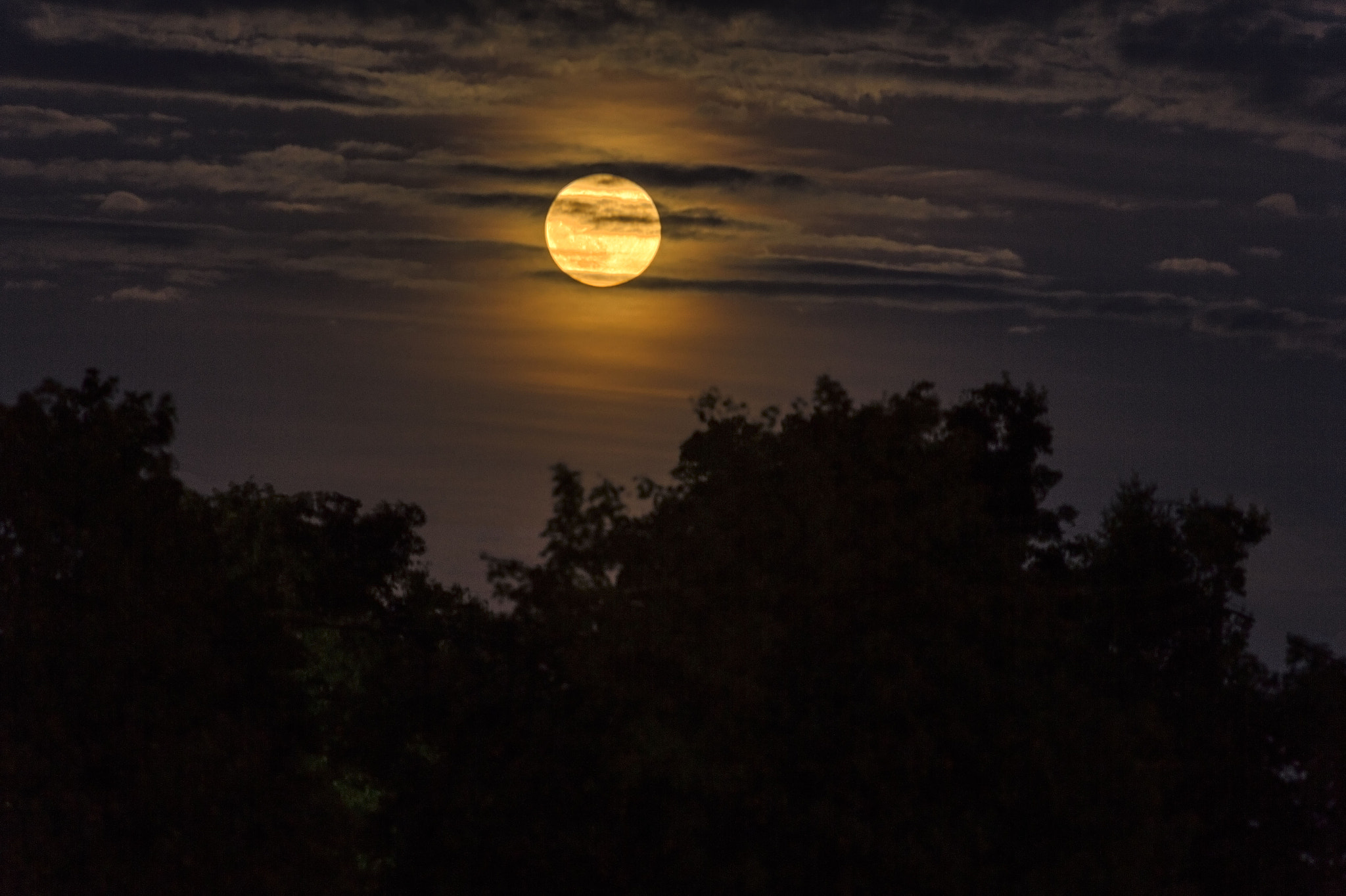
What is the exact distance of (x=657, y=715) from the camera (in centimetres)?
2591

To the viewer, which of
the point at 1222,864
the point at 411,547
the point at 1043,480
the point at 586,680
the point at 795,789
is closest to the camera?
the point at 795,789

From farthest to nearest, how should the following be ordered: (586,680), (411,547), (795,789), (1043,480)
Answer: (411,547)
(1043,480)
(586,680)
(795,789)

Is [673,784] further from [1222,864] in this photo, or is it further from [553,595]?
[1222,864]

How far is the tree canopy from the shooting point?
24.5 meters

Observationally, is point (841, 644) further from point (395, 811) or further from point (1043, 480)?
point (1043, 480)

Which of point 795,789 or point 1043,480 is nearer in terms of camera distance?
point 795,789

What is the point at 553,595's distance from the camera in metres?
28.0

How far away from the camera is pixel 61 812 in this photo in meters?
26.9

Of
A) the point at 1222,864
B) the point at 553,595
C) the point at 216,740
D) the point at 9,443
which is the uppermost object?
the point at 9,443

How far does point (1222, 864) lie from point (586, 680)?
14.1 meters

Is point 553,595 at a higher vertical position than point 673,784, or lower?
higher

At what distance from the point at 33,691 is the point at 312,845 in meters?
5.26

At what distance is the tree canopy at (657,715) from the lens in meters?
24.5

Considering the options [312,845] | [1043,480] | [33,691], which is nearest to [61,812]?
[33,691]
